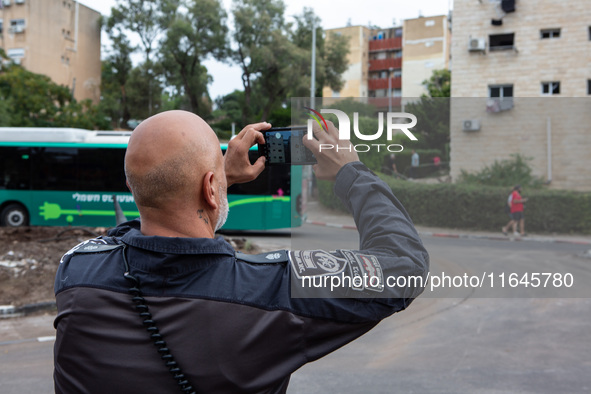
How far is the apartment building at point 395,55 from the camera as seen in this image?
57.0 m

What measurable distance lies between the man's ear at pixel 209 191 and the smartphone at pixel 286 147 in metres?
0.28

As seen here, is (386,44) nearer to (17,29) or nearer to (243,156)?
(17,29)

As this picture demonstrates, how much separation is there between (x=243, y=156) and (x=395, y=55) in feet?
226

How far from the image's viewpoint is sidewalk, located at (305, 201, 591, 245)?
73.0 inches

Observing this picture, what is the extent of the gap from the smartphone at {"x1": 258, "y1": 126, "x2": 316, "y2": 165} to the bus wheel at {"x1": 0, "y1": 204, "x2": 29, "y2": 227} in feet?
55.7

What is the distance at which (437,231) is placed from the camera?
6.75 ft

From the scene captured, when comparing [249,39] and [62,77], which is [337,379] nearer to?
[249,39]

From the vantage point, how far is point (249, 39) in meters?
35.4

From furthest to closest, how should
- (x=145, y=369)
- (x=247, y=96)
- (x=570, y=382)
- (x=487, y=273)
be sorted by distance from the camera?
1. (x=247, y=96)
2. (x=570, y=382)
3. (x=487, y=273)
4. (x=145, y=369)

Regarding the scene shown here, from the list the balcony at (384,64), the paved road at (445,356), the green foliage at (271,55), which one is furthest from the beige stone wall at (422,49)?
the paved road at (445,356)

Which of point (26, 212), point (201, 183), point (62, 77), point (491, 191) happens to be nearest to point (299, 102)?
point (201, 183)

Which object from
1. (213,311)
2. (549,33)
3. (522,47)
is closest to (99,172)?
(213,311)

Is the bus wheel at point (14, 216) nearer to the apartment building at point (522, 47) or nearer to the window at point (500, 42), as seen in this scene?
the apartment building at point (522, 47)

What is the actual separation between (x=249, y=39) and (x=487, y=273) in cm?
3481
